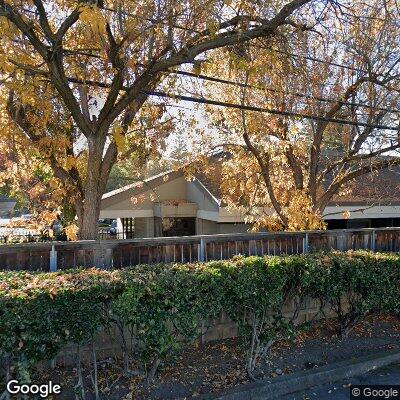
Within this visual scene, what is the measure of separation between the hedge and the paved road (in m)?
0.73

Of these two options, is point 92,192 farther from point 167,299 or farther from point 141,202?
point 141,202

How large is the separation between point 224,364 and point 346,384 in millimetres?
1607

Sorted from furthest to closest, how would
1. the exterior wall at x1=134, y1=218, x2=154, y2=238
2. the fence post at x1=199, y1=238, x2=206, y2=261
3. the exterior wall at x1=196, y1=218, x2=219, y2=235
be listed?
1. the exterior wall at x1=134, y1=218, x2=154, y2=238
2. the exterior wall at x1=196, y1=218, x2=219, y2=235
3. the fence post at x1=199, y1=238, x2=206, y2=261

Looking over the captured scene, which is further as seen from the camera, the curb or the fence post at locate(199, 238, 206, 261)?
the fence post at locate(199, 238, 206, 261)

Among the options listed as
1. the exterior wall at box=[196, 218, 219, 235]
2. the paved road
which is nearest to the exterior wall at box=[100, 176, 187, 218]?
the exterior wall at box=[196, 218, 219, 235]

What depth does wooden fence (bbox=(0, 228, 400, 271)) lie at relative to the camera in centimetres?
584

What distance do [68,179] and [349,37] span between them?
6.33 metres

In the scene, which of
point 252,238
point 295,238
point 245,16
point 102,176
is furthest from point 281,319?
point 245,16

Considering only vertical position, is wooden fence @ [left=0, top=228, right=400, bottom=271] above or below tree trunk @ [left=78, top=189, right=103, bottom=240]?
below

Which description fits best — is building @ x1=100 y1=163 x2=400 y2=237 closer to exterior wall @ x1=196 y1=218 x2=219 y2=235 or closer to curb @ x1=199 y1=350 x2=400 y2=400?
exterior wall @ x1=196 y1=218 x2=219 y2=235

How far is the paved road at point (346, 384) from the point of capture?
16.6 feet

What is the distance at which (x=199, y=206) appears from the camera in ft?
46.8

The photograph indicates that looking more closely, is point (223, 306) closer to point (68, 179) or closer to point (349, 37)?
point (68, 179)

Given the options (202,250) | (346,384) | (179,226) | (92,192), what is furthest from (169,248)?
(179,226)
